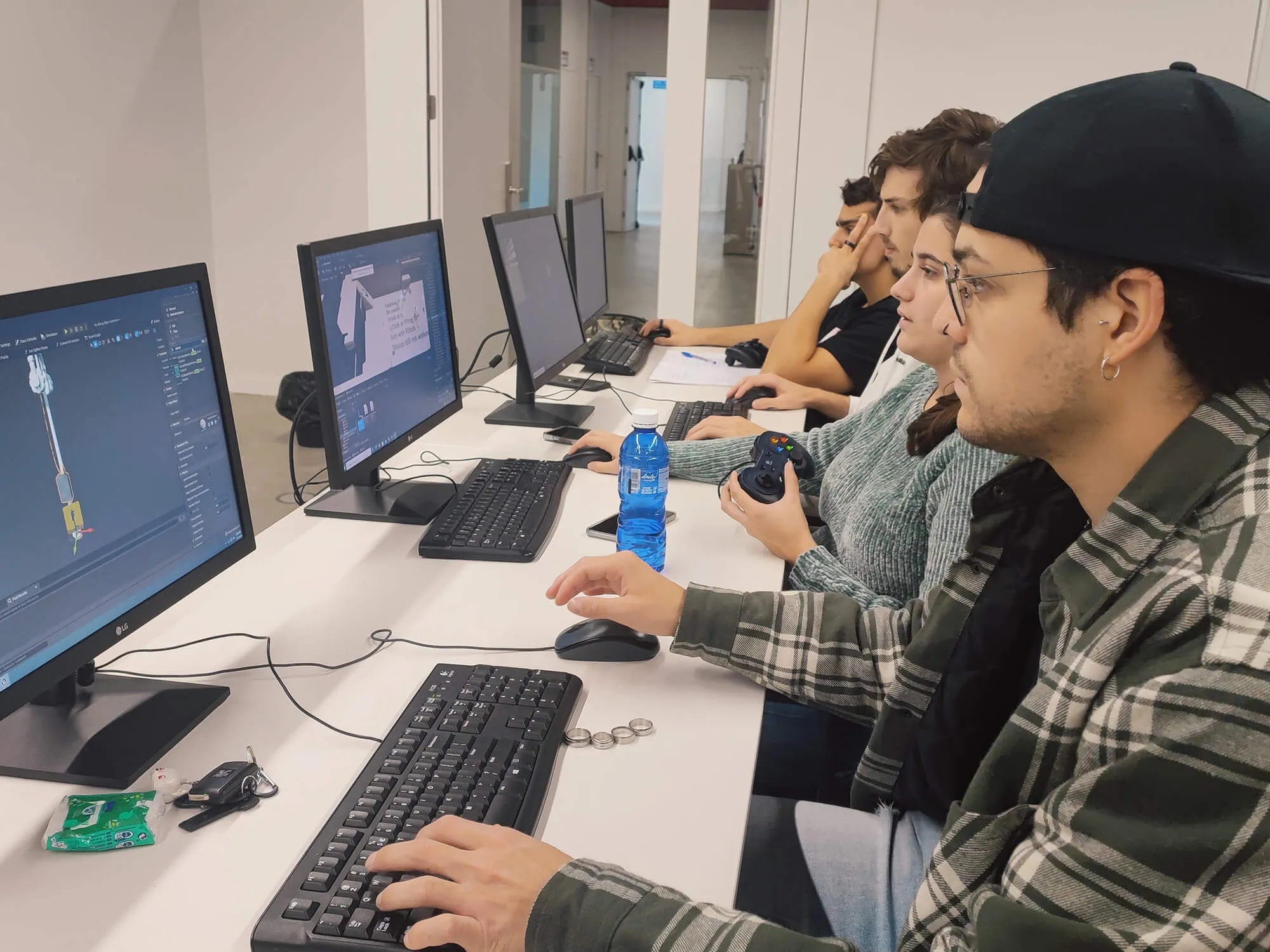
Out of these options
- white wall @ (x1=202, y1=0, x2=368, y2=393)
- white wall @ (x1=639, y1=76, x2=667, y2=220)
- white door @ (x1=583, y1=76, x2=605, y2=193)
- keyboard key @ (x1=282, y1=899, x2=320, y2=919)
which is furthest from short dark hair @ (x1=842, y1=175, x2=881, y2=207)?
white wall @ (x1=639, y1=76, x2=667, y2=220)

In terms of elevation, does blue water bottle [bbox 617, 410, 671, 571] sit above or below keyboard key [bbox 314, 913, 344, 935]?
above

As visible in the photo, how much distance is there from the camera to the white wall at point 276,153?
4.95 metres

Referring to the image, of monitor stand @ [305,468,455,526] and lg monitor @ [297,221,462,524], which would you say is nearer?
lg monitor @ [297,221,462,524]

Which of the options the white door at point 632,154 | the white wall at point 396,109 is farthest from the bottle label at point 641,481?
the white door at point 632,154

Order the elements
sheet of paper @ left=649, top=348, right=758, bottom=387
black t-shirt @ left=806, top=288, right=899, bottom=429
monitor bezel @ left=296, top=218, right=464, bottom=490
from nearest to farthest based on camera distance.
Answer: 1. monitor bezel @ left=296, top=218, right=464, bottom=490
2. black t-shirt @ left=806, top=288, right=899, bottom=429
3. sheet of paper @ left=649, top=348, right=758, bottom=387

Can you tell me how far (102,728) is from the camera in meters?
1.05

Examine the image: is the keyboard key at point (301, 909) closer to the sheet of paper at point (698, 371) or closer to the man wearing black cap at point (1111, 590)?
the man wearing black cap at point (1111, 590)

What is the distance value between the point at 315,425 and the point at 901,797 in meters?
3.13

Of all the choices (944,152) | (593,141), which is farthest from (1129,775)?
(593,141)

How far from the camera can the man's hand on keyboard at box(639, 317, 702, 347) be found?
11.4 feet

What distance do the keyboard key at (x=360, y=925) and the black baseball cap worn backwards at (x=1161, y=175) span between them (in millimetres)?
741

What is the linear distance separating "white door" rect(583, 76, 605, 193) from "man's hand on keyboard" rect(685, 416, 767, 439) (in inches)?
380

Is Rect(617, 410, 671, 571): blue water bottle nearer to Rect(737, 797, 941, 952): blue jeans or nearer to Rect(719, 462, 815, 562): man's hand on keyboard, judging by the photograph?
Rect(719, 462, 815, 562): man's hand on keyboard

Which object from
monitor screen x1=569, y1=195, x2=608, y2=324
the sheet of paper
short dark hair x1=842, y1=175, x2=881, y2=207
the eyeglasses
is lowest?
the sheet of paper
